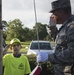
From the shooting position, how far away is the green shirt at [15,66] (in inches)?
243

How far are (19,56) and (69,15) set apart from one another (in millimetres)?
2249

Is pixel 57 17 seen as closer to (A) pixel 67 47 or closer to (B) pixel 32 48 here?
(A) pixel 67 47

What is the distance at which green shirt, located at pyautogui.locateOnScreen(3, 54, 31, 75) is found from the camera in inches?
243

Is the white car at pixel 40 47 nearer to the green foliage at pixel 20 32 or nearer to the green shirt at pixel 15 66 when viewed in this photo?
the green shirt at pixel 15 66

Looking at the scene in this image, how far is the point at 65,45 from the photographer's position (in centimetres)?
420

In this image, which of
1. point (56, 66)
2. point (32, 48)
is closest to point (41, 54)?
point (56, 66)

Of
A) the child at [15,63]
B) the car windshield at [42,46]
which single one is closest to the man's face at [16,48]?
the child at [15,63]

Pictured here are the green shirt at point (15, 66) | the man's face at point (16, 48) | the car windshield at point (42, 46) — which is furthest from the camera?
the car windshield at point (42, 46)

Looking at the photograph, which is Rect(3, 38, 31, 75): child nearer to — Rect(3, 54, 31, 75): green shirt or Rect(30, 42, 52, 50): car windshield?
Result: Rect(3, 54, 31, 75): green shirt

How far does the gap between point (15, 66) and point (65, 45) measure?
7.14 feet

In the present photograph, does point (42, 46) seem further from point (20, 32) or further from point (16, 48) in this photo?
point (20, 32)

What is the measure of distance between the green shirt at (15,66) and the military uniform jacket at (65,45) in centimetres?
205

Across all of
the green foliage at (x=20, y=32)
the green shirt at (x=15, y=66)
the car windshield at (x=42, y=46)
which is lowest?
the green shirt at (x=15, y=66)

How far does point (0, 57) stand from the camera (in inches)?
173
